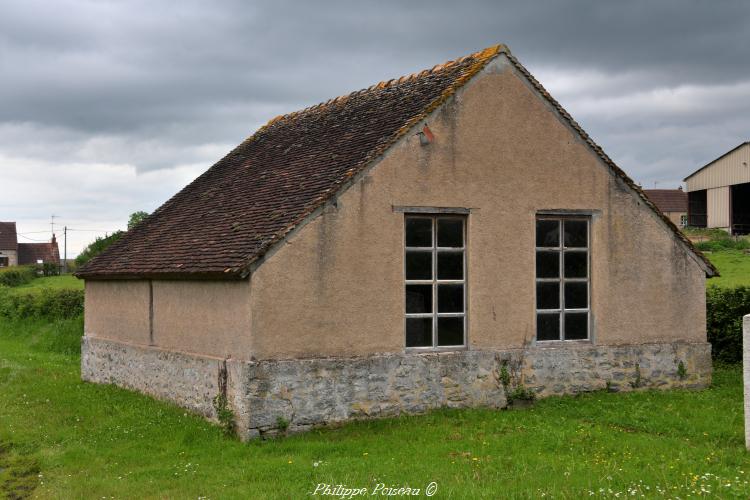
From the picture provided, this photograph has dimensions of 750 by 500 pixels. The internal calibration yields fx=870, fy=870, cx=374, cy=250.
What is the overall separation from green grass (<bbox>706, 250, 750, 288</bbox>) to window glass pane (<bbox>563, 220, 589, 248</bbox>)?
38.9ft

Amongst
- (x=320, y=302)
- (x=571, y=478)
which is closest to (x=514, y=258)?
(x=320, y=302)

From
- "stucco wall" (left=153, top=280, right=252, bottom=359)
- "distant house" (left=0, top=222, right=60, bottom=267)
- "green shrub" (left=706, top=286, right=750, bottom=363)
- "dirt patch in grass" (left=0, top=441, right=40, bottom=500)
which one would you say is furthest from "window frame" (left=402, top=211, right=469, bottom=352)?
"distant house" (left=0, top=222, right=60, bottom=267)

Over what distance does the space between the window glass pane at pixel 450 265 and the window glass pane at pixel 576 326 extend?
2.22m

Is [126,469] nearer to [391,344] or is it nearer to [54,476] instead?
[54,476]

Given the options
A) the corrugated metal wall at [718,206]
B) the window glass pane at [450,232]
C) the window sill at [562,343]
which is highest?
the corrugated metal wall at [718,206]

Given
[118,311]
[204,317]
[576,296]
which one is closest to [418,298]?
[576,296]

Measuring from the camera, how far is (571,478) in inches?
363

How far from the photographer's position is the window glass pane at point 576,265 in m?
15.0

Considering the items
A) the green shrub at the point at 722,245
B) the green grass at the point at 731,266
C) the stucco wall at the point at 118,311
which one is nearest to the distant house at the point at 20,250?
the green shrub at the point at 722,245

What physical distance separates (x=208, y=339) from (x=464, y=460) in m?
5.08

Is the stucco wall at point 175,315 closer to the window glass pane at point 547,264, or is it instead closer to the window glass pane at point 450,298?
the window glass pane at point 450,298

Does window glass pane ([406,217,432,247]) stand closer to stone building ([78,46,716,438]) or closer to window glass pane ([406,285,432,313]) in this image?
stone building ([78,46,716,438])

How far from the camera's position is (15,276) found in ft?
174

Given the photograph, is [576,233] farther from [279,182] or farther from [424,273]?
[279,182]
